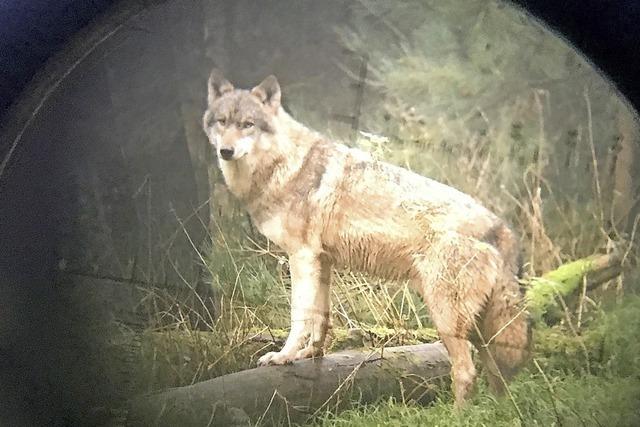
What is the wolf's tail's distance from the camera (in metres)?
0.96

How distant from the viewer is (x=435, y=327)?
3.18 feet

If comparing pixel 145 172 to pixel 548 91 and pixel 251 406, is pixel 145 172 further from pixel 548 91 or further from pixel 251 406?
pixel 548 91

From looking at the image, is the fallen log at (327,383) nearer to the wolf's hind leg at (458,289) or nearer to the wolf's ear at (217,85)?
the wolf's hind leg at (458,289)

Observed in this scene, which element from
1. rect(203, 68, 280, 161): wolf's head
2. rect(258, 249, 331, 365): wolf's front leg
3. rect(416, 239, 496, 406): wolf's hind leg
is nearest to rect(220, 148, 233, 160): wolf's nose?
rect(203, 68, 280, 161): wolf's head

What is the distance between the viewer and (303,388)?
100 centimetres

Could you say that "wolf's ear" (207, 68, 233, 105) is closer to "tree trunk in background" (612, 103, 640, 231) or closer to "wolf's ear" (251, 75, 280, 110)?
"wolf's ear" (251, 75, 280, 110)

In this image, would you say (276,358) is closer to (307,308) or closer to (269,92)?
(307,308)

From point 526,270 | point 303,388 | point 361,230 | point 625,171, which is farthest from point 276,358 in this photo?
point 625,171

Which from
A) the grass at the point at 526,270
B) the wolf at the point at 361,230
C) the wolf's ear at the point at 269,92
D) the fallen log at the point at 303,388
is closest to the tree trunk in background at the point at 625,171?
the grass at the point at 526,270

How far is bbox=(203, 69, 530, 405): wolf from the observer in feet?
3.17

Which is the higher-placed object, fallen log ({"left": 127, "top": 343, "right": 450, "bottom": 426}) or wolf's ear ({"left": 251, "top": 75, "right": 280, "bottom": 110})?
wolf's ear ({"left": 251, "top": 75, "right": 280, "bottom": 110})

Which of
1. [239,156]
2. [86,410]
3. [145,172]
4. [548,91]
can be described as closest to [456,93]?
[548,91]

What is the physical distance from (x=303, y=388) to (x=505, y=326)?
23cm

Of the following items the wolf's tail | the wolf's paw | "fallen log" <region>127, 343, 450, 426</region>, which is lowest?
"fallen log" <region>127, 343, 450, 426</region>
